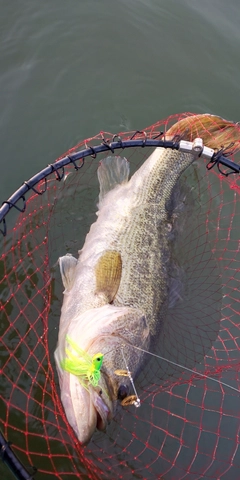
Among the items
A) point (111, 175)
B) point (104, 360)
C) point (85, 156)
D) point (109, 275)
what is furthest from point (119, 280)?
point (111, 175)

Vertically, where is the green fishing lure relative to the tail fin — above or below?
below

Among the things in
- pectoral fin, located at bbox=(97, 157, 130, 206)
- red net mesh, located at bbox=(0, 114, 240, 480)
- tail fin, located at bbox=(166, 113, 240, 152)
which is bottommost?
red net mesh, located at bbox=(0, 114, 240, 480)

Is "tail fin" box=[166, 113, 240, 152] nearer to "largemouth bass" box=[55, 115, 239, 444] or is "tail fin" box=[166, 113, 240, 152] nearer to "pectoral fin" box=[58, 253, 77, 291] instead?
"largemouth bass" box=[55, 115, 239, 444]

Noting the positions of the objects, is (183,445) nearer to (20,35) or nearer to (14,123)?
(14,123)

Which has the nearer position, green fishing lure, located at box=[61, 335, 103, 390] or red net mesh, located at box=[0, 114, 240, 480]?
green fishing lure, located at box=[61, 335, 103, 390]

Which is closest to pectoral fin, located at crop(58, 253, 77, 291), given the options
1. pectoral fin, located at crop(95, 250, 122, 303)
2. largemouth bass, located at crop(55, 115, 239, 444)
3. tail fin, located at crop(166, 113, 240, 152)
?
largemouth bass, located at crop(55, 115, 239, 444)

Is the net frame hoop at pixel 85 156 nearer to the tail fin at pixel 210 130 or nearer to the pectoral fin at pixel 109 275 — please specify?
the tail fin at pixel 210 130

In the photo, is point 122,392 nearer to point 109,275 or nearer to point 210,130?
point 109,275
